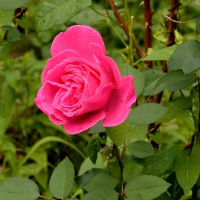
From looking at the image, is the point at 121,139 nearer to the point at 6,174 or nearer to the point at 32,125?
the point at 6,174

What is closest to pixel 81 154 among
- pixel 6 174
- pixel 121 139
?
pixel 6 174

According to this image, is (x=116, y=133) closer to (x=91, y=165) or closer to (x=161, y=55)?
(x=161, y=55)

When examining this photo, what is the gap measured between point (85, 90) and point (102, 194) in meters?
0.22

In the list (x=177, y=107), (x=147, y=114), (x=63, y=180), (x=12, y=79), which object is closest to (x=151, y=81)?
(x=177, y=107)

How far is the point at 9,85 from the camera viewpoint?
7.43 ft

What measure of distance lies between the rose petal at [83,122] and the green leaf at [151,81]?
0.30 meters

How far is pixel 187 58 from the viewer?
0.84 meters

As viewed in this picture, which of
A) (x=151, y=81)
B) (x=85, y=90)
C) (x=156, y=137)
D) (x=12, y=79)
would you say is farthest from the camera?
(x=12, y=79)

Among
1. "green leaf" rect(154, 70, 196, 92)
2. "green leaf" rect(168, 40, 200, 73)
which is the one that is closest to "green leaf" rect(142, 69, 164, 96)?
"green leaf" rect(154, 70, 196, 92)

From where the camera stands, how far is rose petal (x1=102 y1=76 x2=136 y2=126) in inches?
28.2

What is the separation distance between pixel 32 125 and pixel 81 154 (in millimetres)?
395

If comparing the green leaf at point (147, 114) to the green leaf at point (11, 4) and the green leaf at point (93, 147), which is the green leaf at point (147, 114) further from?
the green leaf at point (11, 4)

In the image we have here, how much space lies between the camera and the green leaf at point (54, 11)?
87cm

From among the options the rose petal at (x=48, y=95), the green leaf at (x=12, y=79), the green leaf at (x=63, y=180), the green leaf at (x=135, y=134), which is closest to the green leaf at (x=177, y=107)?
the green leaf at (x=135, y=134)
